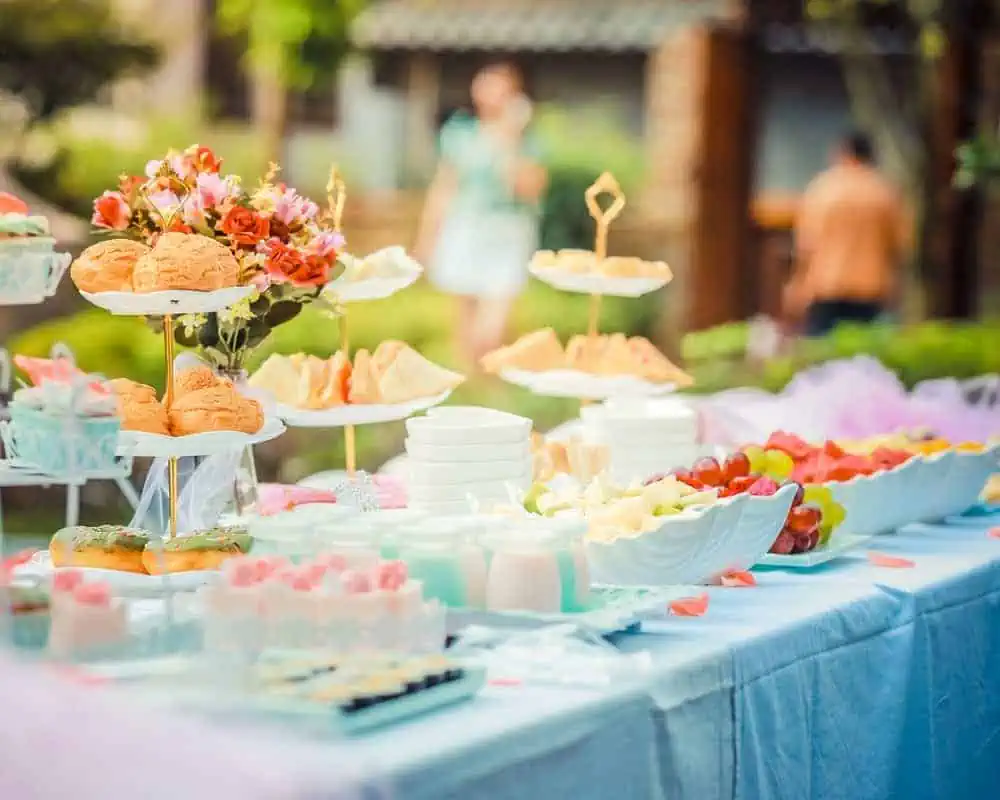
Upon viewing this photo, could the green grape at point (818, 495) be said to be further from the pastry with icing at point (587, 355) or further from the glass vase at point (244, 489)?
the glass vase at point (244, 489)

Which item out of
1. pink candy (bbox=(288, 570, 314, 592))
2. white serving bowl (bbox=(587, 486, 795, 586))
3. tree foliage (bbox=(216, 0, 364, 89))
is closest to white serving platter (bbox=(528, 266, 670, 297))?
white serving bowl (bbox=(587, 486, 795, 586))

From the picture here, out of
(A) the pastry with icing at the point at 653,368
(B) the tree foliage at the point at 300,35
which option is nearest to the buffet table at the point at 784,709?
(A) the pastry with icing at the point at 653,368

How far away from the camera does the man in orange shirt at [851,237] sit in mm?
9000

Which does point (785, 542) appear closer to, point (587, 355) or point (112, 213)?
point (587, 355)

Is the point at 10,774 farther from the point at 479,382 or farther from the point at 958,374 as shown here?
the point at 479,382

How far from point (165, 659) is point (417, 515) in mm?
570

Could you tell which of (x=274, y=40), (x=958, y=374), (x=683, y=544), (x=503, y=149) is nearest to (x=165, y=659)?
(x=683, y=544)

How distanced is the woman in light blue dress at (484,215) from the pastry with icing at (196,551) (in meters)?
6.10

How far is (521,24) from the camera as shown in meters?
14.9

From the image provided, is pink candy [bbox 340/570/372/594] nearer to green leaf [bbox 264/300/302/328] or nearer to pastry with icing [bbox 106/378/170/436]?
pastry with icing [bbox 106/378/170/436]

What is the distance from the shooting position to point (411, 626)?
2324 millimetres

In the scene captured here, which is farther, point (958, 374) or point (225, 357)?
point (958, 374)

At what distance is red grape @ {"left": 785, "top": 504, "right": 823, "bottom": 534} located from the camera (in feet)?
10.5

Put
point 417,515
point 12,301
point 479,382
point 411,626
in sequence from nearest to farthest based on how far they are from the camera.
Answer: point 411,626
point 12,301
point 417,515
point 479,382
